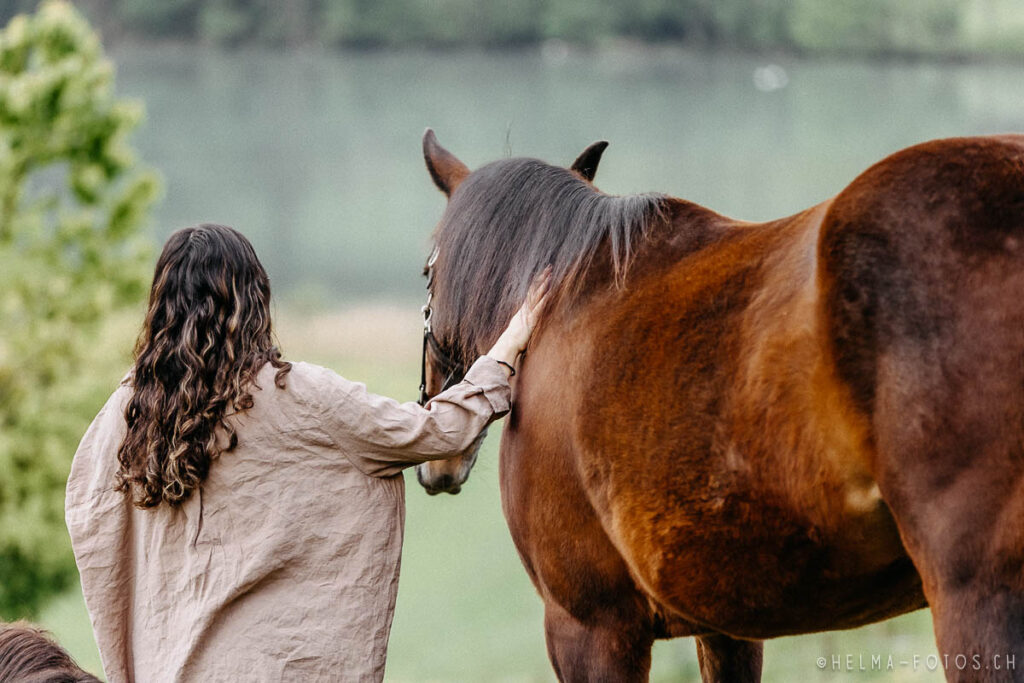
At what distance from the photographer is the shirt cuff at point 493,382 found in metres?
2.29

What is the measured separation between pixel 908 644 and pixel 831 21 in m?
18.3

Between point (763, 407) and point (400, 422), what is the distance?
2.29 ft

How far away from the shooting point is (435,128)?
27438 millimetres

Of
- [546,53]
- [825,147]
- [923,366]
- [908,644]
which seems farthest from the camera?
[546,53]

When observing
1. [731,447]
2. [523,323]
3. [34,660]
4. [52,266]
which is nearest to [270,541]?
[34,660]

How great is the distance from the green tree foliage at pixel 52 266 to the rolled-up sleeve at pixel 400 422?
6.47m

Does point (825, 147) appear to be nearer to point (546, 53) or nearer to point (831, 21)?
point (831, 21)

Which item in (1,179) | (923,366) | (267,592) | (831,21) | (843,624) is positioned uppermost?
(831,21)

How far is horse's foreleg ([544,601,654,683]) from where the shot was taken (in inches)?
96.8

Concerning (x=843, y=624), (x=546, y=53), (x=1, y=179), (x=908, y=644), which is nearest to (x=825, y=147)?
(x=546, y=53)

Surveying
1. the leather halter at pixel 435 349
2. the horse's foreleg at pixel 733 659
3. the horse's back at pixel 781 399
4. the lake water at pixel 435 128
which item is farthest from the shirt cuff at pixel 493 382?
the lake water at pixel 435 128

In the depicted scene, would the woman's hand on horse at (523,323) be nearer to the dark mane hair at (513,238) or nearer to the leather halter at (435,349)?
the dark mane hair at (513,238)

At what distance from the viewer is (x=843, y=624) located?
218 cm

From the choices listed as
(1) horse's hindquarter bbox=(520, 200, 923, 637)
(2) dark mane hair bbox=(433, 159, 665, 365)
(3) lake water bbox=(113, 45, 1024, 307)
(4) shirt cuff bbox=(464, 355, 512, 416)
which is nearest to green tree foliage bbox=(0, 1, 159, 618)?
(2) dark mane hair bbox=(433, 159, 665, 365)
